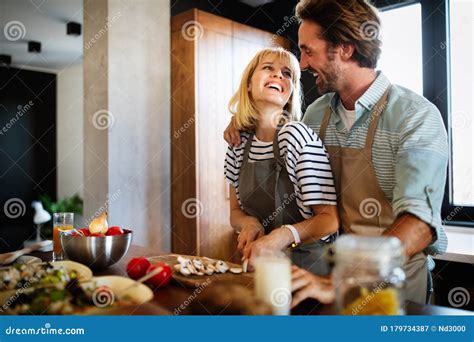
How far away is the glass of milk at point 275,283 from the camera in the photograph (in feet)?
2.20

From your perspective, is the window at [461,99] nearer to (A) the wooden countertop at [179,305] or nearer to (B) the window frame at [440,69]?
(B) the window frame at [440,69]

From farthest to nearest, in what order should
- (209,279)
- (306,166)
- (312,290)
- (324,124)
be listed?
(324,124) → (306,166) → (209,279) → (312,290)

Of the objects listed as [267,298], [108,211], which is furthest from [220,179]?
[267,298]

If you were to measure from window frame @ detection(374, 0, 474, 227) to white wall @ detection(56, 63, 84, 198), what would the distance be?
3.35 ft

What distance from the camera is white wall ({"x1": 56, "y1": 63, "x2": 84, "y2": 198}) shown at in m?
1.25

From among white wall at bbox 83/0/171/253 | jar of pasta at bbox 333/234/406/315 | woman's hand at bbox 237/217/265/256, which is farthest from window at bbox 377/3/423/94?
jar of pasta at bbox 333/234/406/315

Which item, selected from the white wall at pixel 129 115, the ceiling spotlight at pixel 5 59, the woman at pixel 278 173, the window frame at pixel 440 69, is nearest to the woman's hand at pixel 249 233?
the woman at pixel 278 173

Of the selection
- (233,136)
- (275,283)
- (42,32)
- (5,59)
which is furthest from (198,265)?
(42,32)

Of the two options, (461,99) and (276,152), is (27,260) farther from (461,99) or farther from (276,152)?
(461,99)

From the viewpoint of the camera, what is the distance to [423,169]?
854mm

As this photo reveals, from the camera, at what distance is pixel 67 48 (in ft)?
4.51

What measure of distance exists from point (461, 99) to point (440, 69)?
5.0 inches

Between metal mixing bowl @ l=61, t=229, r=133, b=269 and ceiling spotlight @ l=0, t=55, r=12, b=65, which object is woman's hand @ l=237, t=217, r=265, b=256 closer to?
metal mixing bowl @ l=61, t=229, r=133, b=269

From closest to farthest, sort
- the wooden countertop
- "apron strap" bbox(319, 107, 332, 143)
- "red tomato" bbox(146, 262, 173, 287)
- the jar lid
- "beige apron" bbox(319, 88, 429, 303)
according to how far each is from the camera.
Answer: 1. the jar lid
2. the wooden countertop
3. "red tomato" bbox(146, 262, 173, 287)
4. "beige apron" bbox(319, 88, 429, 303)
5. "apron strap" bbox(319, 107, 332, 143)
